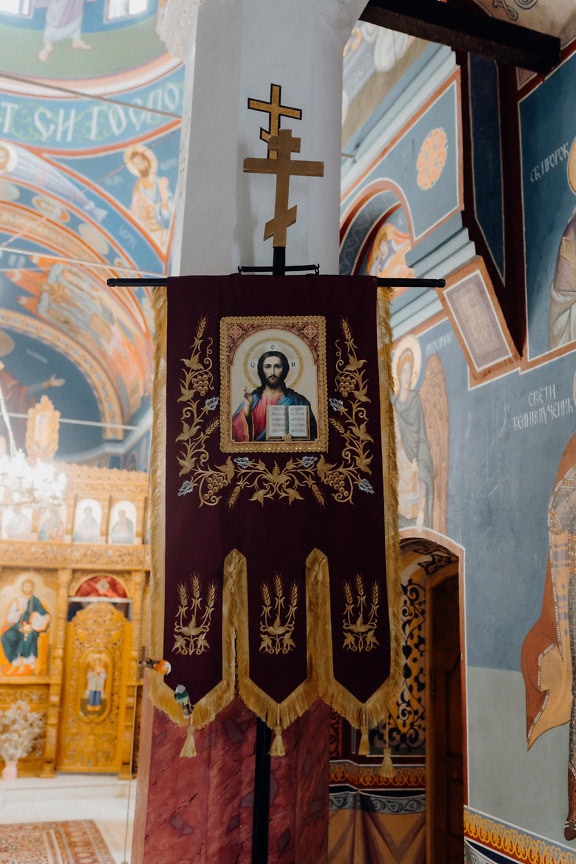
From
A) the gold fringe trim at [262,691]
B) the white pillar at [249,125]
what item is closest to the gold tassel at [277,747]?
the gold fringe trim at [262,691]

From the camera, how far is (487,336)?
5.48 m

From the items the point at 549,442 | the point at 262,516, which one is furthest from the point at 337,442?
the point at 549,442

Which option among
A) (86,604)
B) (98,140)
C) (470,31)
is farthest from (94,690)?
(470,31)

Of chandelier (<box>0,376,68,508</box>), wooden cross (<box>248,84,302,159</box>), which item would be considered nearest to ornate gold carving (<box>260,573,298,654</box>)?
wooden cross (<box>248,84,302,159</box>)

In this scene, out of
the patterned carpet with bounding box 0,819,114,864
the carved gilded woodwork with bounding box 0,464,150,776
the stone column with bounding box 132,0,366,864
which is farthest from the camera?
the carved gilded woodwork with bounding box 0,464,150,776

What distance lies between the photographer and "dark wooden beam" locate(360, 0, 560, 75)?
4949 mm

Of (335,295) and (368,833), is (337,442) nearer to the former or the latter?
(335,295)

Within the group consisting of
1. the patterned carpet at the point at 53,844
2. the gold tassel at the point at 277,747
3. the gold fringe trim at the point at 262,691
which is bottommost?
the patterned carpet at the point at 53,844

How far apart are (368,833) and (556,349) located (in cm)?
477

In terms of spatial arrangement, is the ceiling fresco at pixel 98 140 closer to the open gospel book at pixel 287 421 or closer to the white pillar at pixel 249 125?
the white pillar at pixel 249 125

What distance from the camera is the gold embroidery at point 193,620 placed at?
298 cm

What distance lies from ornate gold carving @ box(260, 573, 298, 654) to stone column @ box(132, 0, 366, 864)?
57cm

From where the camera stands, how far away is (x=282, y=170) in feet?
11.2

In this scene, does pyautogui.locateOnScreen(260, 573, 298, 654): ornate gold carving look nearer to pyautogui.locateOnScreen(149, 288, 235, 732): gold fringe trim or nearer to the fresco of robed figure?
pyautogui.locateOnScreen(149, 288, 235, 732): gold fringe trim
